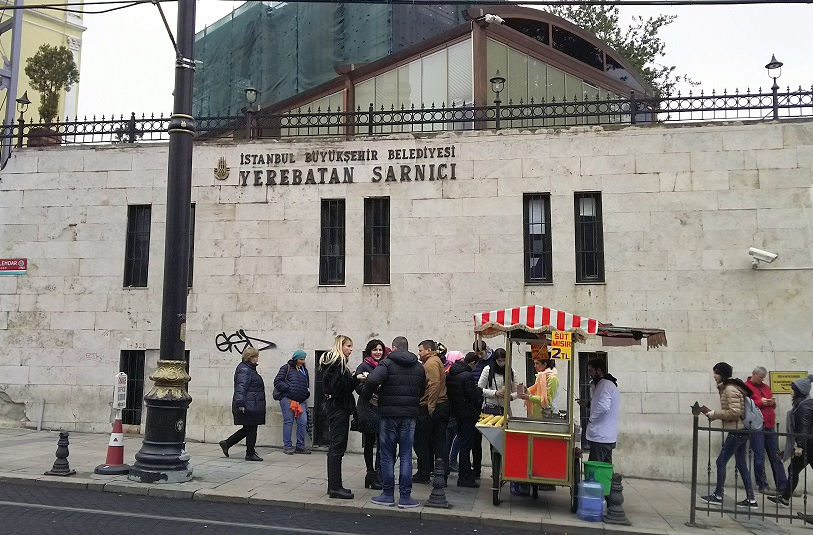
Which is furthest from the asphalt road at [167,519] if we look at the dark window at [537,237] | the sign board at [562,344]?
the dark window at [537,237]

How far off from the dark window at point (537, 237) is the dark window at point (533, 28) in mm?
7261

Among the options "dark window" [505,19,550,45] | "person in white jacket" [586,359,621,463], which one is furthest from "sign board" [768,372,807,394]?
"dark window" [505,19,550,45]

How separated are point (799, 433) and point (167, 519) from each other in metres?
7.80

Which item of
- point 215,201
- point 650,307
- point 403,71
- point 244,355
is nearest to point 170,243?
point 244,355

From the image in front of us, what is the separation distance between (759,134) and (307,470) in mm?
9442

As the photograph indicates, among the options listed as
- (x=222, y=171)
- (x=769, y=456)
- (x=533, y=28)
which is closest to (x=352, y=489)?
(x=769, y=456)

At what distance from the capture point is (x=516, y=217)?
39.8 feet

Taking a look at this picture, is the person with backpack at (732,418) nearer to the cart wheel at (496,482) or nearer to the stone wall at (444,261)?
the stone wall at (444,261)

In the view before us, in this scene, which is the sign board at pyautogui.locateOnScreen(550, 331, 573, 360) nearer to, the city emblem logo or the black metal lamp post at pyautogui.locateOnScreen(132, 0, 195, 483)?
the black metal lamp post at pyautogui.locateOnScreen(132, 0, 195, 483)

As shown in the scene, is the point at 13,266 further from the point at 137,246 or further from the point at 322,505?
the point at 322,505

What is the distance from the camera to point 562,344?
816 centimetres

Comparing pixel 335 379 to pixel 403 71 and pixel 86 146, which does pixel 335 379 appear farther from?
pixel 403 71

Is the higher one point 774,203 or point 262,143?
point 262,143

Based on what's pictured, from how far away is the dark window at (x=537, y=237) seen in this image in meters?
12.2
